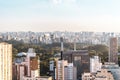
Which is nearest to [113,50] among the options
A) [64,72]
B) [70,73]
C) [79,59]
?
[79,59]

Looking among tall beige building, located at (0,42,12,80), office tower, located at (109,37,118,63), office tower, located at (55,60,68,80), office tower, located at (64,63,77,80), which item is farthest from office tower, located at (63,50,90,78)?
tall beige building, located at (0,42,12,80)

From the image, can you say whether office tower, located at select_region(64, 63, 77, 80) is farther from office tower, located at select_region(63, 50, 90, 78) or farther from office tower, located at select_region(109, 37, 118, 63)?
office tower, located at select_region(109, 37, 118, 63)

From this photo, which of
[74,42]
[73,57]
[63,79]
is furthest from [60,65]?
[74,42]

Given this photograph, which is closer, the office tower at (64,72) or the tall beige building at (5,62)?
the tall beige building at (5,62)

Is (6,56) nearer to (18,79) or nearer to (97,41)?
(18,79)

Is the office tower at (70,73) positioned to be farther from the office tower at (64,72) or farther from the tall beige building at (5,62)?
Answer: the tall beige building at (5,62)

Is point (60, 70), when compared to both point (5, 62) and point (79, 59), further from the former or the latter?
point (5, 62)

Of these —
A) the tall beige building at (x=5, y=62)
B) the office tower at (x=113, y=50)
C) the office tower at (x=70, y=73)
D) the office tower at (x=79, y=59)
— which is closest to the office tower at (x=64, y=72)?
the office tower at (x=70, y=73)

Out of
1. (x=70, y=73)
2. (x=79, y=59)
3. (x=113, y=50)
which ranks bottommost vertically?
(x=70, y=73)
